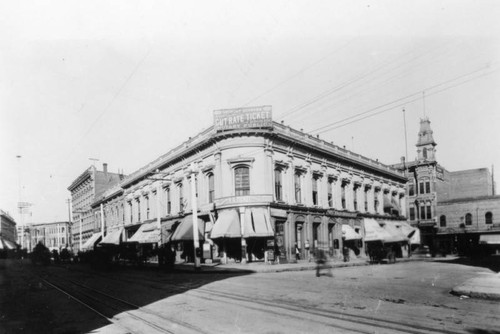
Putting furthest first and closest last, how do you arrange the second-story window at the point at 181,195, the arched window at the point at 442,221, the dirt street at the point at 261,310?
the arched window at the point at 442,221, the second-story window at the point at 181,195, the dirt street at the point at 261,310

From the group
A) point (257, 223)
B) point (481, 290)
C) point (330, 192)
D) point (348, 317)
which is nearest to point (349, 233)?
point (330, 192)

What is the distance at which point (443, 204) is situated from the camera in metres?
50.4

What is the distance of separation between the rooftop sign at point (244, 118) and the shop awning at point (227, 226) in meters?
5.95

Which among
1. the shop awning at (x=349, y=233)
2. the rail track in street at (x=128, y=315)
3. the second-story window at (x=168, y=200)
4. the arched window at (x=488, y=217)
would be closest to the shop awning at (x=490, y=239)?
the arched window at (x=488, y=217)

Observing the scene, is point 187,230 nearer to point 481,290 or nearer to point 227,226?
point 227,226

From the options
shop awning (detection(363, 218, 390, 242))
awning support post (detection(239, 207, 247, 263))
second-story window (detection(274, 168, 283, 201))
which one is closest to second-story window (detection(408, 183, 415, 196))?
shop awning (detection(363, 218, 390, 242))

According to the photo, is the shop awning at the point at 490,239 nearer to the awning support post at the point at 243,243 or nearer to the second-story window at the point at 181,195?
the awning support post at the point at 243,243

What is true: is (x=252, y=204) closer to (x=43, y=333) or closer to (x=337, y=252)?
(x=337, y=252)

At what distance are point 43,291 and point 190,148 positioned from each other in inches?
679

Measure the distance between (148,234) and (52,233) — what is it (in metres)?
91.5

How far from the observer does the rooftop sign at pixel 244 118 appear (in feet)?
87.9

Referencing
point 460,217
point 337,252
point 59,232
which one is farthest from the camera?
point 59,232

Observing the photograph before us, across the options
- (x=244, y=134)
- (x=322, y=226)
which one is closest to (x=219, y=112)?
(x=244, y=134)

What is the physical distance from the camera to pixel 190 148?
102 ft
